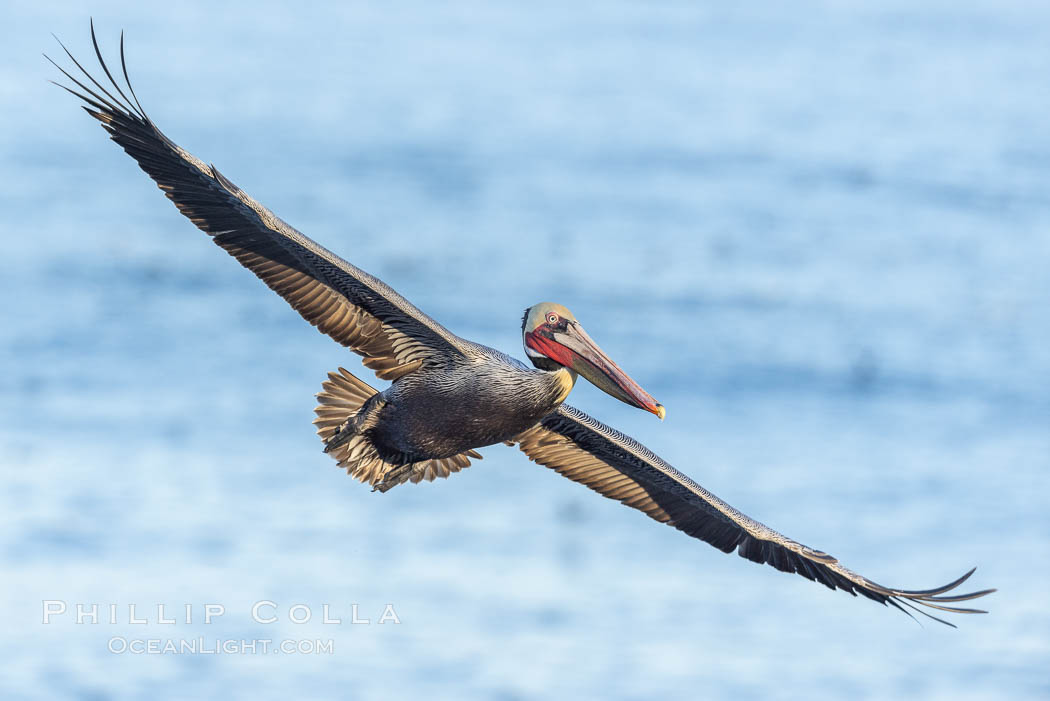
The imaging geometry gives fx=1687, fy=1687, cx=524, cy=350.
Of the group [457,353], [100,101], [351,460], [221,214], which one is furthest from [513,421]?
[100,101]

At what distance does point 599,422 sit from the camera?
570 inches

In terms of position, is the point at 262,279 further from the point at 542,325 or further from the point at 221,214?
the point at 542,325

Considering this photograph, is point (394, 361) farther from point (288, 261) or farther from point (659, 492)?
point (659, 492)

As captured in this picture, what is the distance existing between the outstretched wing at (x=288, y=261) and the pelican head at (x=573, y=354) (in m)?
0.59

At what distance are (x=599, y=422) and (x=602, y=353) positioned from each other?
1.60 metres

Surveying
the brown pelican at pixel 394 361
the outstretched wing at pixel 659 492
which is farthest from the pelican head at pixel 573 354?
the outstretched wing at pixel 659 492

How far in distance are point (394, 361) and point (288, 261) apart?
1136mm

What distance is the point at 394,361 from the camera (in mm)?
13266

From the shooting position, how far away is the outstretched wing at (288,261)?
1255 cm

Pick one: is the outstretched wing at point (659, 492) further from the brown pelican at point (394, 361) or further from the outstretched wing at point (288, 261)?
the outstretched wing at point (288, 261)

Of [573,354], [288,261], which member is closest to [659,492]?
[573,354]

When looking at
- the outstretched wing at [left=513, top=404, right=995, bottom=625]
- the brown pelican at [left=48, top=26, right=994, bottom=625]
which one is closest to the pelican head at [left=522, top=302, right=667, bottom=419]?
the brown pelican at [left=48, top=26, right=994, bottom=625]

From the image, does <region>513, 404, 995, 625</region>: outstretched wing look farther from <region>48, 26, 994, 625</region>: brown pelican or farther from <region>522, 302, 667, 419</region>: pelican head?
<region>522, 302, 667, 419</region>: pelican head

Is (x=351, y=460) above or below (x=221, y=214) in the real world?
below
